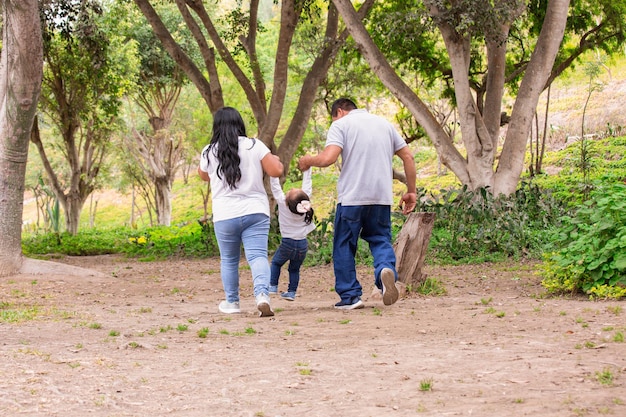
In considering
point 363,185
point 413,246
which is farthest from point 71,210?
point 363,185

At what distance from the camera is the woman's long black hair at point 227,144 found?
689 cm

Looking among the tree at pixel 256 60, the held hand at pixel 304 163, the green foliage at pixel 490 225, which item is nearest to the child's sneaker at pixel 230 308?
the held hand at pixel 304 163

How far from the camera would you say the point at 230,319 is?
711 cm

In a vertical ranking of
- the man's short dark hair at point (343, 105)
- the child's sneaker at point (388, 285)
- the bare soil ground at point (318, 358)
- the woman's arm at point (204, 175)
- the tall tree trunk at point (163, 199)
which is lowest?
the bare soil ground at point (318, 358)

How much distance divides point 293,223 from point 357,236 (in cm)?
121

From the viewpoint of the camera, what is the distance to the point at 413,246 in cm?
855

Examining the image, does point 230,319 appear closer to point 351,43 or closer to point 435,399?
point 435,399

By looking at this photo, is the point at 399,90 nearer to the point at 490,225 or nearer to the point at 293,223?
the point at 490,225

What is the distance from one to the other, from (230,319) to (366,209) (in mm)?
1537

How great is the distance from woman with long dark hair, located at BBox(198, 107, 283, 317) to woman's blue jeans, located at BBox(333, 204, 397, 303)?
682 mm

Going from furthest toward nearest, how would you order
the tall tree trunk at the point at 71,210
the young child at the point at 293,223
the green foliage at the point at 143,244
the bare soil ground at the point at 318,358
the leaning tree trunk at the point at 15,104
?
the tall tree trunk at the point at 71,210, the green foliage at the point at 143,244, the leaning tree trunk at the point at 15,104, the young child at the point at 293,223, the bare soil ground at the point at 318,358

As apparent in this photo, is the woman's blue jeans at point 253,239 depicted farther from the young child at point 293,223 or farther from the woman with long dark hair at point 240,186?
the young child at point 293,223

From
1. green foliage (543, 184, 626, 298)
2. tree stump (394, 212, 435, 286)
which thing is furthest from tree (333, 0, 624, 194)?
green foliage (543, 184, 626, 298)

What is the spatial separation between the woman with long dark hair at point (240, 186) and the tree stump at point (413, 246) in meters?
1.98
